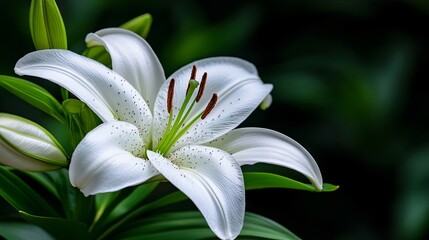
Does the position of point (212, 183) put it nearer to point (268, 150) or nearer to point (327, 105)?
point (268, 150)

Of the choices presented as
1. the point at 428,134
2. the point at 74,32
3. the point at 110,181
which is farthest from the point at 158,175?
the point at 428,134

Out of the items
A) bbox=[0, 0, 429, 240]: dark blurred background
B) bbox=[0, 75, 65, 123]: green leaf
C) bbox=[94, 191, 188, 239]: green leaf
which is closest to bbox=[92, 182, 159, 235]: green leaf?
bbox=[94, 191, 188, 239]: green leaf

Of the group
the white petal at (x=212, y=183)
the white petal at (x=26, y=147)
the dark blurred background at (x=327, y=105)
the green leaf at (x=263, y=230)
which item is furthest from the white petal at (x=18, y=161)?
the dark blurred background at (x=327, y=105)

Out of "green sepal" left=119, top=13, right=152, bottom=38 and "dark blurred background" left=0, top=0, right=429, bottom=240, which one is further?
"dark blurred background" left=0, top=0, right=429, bottom=240

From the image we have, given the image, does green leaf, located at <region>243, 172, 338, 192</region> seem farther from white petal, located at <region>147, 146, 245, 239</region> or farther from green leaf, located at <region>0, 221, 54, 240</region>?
green leaf, located at <region>0, 221, 54, 240</region>

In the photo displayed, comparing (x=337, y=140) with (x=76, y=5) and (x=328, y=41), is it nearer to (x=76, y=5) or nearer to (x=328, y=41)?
(x=328, y=41)

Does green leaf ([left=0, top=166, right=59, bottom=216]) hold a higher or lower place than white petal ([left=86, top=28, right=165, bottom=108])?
lower
